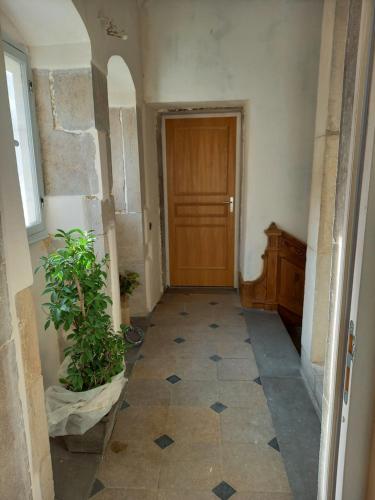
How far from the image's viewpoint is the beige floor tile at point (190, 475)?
157 cm

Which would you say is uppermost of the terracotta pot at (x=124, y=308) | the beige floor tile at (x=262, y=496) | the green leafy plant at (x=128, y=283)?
the green leafy plant at (x=128, y=283)

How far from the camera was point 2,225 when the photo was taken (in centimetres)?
98

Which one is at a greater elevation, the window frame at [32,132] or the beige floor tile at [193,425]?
the window frame at [32,132]

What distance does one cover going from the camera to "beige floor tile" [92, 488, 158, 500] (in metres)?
1.51

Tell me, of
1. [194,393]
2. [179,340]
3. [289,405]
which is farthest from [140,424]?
[179,340]

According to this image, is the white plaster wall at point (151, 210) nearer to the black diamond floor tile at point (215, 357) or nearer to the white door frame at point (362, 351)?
the black diamond floor tile at point (215, 357)

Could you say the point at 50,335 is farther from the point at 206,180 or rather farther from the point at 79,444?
the point at 206,180

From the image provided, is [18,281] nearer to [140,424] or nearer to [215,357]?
[140,424]

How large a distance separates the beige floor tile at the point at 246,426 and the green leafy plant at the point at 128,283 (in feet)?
4.61

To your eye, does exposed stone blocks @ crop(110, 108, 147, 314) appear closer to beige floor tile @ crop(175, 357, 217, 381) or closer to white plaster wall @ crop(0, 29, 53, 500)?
beige floor tile @ crop(175, 357, 217, 381)

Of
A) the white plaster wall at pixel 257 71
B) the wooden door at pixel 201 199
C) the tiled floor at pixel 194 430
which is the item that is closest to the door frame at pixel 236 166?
the wooden door at pixel 201 199

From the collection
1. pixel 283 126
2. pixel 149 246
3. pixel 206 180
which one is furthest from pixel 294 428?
pixel 206 180

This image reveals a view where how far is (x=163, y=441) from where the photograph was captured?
1837mm

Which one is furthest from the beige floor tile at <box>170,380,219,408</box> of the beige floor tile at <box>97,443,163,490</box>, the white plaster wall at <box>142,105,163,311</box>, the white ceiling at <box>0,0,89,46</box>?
the white ceiling at <box>0,0,89,46</box>
